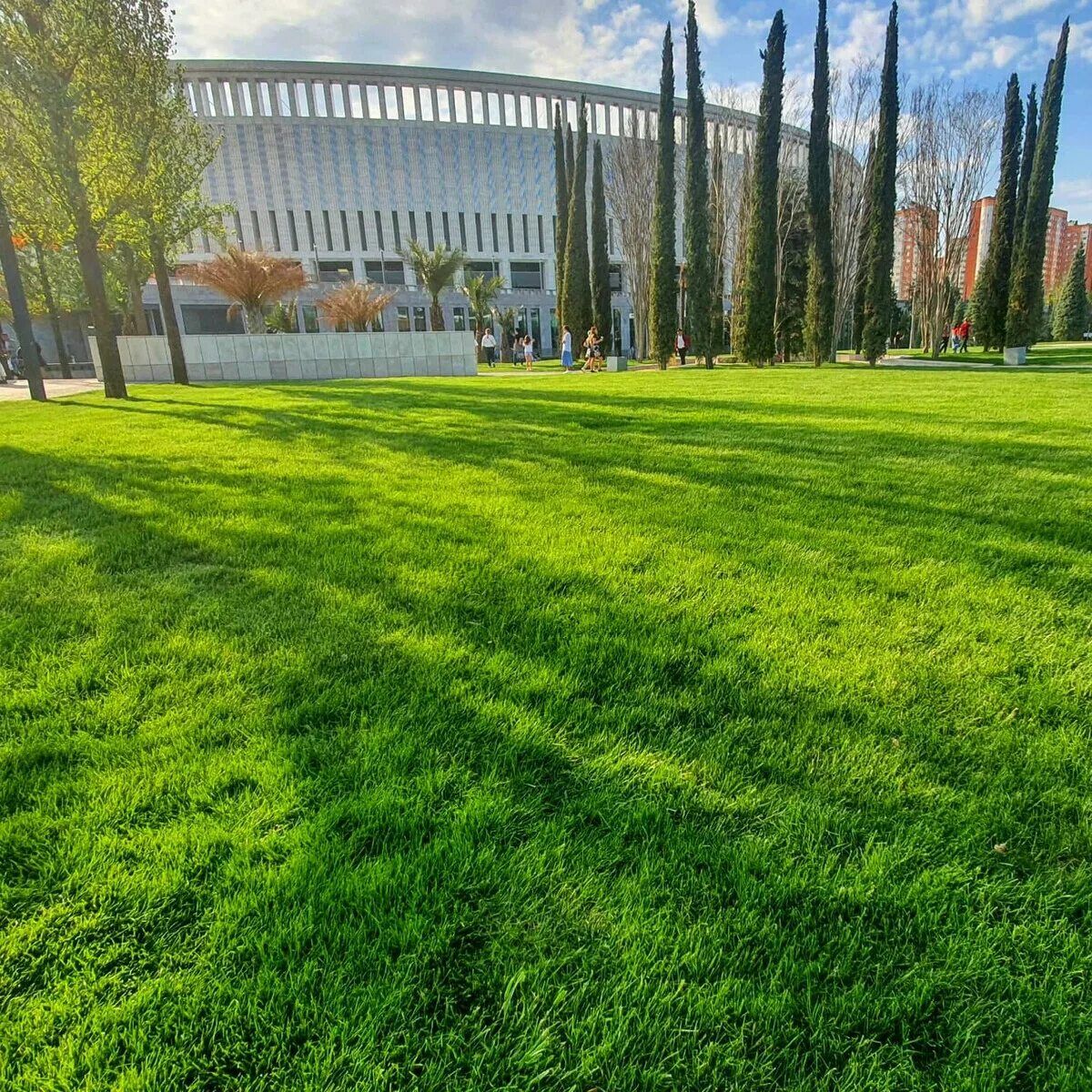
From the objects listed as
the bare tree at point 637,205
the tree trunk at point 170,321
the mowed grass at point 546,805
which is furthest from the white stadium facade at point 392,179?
the mowed grass at point 546,805

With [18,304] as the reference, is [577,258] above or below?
above

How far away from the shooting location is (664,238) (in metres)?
27.2

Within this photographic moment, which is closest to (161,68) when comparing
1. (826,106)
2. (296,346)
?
(296,346)

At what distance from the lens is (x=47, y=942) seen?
1.38 metres

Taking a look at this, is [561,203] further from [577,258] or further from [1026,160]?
[1026,160]

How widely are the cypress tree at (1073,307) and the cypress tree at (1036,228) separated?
106 feet

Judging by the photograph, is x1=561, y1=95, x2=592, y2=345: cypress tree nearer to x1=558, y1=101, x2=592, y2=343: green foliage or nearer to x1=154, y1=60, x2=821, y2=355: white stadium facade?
x1=558, y1=101, x2=592, y2=343: green foliage

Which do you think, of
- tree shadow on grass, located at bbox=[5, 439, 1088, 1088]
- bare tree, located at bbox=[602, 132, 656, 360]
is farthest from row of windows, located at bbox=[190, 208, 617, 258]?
tree shadow on grass, located at bbox=[5, 439, 1088, 1088]

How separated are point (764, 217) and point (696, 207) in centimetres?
284

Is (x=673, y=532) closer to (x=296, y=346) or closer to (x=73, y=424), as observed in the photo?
(x=73, y=424)

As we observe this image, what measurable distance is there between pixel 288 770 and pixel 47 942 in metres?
0.64

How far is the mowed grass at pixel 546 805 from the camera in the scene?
1.22 meters

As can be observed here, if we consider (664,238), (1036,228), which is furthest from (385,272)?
(1036,228)

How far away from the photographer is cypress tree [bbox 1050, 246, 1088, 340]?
172ft
